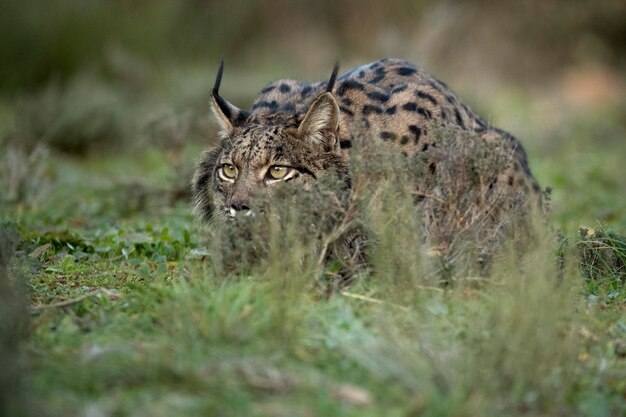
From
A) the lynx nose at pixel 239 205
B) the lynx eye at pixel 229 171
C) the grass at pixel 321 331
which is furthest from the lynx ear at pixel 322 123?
the grass at pixel 321 331

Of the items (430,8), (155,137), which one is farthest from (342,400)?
(430,8)

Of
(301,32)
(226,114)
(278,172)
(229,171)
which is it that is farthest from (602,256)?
(301,32)

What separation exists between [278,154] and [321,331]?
1710 mm

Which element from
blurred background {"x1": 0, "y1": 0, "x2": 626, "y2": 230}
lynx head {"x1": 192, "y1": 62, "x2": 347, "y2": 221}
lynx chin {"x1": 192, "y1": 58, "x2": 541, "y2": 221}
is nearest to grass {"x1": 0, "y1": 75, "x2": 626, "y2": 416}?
lynx head {"x1": 192, "y1": 62, "x2": 347, "y2": 221}

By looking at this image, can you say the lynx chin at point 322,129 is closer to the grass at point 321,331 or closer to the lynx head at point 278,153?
the lynx head at point 278,153

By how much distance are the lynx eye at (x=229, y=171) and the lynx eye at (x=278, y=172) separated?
10.5 inches

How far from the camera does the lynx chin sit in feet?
19.4

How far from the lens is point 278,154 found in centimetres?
590

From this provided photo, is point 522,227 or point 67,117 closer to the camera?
point 522,227

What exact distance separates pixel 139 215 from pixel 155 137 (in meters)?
1.03

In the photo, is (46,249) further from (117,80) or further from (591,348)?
(117,80)

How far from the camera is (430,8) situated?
1955cm

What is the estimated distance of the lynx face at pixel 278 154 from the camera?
19.2 ft

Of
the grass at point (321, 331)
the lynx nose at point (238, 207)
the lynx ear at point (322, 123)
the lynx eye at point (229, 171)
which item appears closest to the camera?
the grass at point (321, 331)
